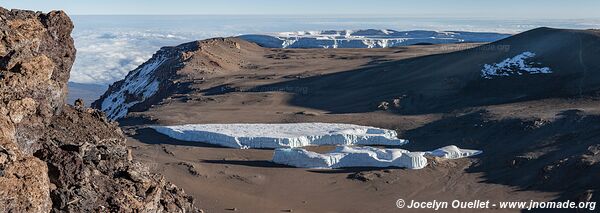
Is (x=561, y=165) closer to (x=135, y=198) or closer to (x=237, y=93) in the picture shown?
(x=135, y=198)

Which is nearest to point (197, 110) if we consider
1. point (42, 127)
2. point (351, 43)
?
point (42, 127)

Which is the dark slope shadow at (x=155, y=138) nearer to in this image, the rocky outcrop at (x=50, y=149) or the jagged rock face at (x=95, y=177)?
the rocky outcrop at (x=50, y=149)

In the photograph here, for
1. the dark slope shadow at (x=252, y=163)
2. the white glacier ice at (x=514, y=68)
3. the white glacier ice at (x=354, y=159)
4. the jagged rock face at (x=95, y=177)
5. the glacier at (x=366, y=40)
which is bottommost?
the glacier at (x=366, y=40)

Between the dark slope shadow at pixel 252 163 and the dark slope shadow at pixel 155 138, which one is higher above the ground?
the dark slope shadow at pixel 252 163

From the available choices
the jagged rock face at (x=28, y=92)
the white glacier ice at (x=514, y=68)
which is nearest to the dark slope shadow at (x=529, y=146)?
the white glacier ice at (x=514, y=68)

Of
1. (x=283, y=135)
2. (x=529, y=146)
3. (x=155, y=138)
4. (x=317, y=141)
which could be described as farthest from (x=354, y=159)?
(x=155, y=138)

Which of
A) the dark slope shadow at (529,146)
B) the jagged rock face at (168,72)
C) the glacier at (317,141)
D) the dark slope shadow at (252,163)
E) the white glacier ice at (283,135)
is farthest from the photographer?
the jagged rock face at (168,72)

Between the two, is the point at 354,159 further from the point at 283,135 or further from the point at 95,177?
the point at 95,177

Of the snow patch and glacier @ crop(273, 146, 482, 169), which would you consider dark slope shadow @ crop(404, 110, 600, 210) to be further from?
the snow patch
